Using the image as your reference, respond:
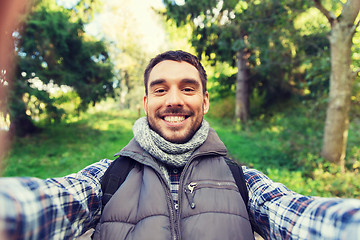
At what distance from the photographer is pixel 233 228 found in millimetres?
1295

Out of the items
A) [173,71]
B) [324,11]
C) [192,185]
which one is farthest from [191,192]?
[324,11]

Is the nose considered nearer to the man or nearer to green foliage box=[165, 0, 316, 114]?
the man

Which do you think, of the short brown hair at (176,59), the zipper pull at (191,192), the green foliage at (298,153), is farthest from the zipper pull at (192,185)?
the green foliage at (298,153)

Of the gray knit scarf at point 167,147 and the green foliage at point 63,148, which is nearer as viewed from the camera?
the gray knit scarf at point 167,147

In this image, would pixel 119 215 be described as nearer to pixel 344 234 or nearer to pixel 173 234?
pixel 173 234

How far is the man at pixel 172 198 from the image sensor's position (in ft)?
3.07

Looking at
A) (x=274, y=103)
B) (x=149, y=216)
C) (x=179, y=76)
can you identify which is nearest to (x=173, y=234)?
(x=149, y=216)

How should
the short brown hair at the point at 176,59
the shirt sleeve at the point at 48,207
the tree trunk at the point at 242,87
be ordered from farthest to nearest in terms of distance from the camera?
the tree trunk at the point at 242,87, the short brown hair at the point at 176,59, the shirt sleeve at the point at 48,207

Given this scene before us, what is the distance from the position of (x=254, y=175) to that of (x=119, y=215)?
40.2 inches

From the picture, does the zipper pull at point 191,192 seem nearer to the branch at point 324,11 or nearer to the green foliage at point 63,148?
the branch at point 324,11

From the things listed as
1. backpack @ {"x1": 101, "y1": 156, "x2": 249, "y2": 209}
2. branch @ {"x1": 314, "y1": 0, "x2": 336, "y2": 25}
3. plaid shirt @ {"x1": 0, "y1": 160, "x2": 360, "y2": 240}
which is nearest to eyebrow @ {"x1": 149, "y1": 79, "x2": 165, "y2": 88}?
backpack @ {"x1": 101, "y1": 156, "x2": 249, "y2": 209}

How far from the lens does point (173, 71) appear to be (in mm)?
1793

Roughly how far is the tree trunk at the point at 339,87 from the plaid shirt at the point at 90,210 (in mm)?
4903

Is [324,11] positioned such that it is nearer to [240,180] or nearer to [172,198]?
[240,180]
